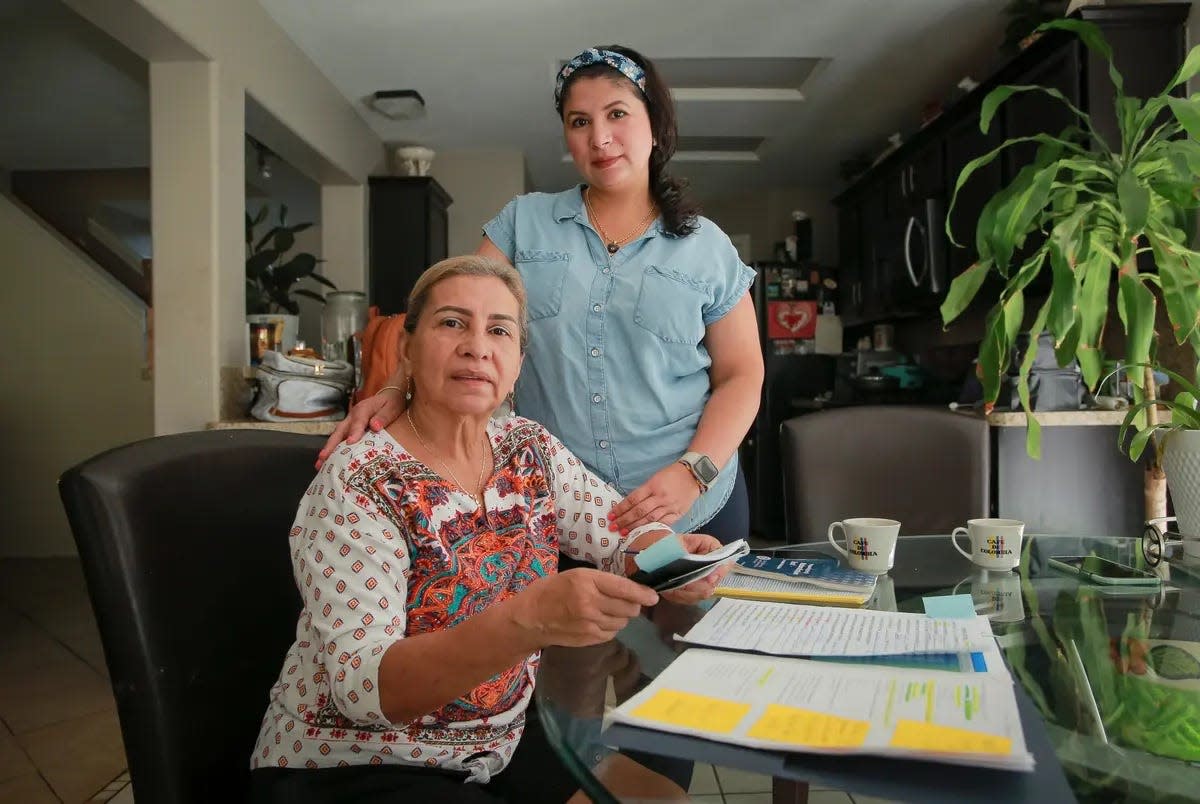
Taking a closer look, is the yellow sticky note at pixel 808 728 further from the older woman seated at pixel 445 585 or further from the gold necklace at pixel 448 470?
the gold necklace at pixel 448 470

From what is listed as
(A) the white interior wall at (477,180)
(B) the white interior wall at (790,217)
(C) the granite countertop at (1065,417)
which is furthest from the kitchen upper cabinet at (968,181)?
(A) the white interior wall at (477,180)

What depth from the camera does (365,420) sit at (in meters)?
1.14

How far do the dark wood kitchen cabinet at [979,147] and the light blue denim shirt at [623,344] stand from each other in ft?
7.86

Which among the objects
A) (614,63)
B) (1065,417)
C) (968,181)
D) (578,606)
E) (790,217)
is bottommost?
(578,606)

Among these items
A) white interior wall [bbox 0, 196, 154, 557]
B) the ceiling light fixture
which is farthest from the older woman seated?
white interior wall [bbox 0, 196, 154, 557]

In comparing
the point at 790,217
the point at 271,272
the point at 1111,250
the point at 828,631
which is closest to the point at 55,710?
the point at 271,272

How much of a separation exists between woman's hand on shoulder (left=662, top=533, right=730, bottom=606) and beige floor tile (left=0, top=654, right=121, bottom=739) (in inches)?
93.5

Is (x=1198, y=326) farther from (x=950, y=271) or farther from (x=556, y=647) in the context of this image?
(x=950, y=271)

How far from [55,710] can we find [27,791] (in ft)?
2.02

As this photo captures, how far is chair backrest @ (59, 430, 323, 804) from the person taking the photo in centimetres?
85

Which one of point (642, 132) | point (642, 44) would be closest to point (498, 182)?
point (642, 44)

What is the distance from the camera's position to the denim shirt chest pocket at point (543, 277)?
1549 mm

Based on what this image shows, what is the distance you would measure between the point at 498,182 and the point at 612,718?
5863 mm

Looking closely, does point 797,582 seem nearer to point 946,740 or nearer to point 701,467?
point 701,467
